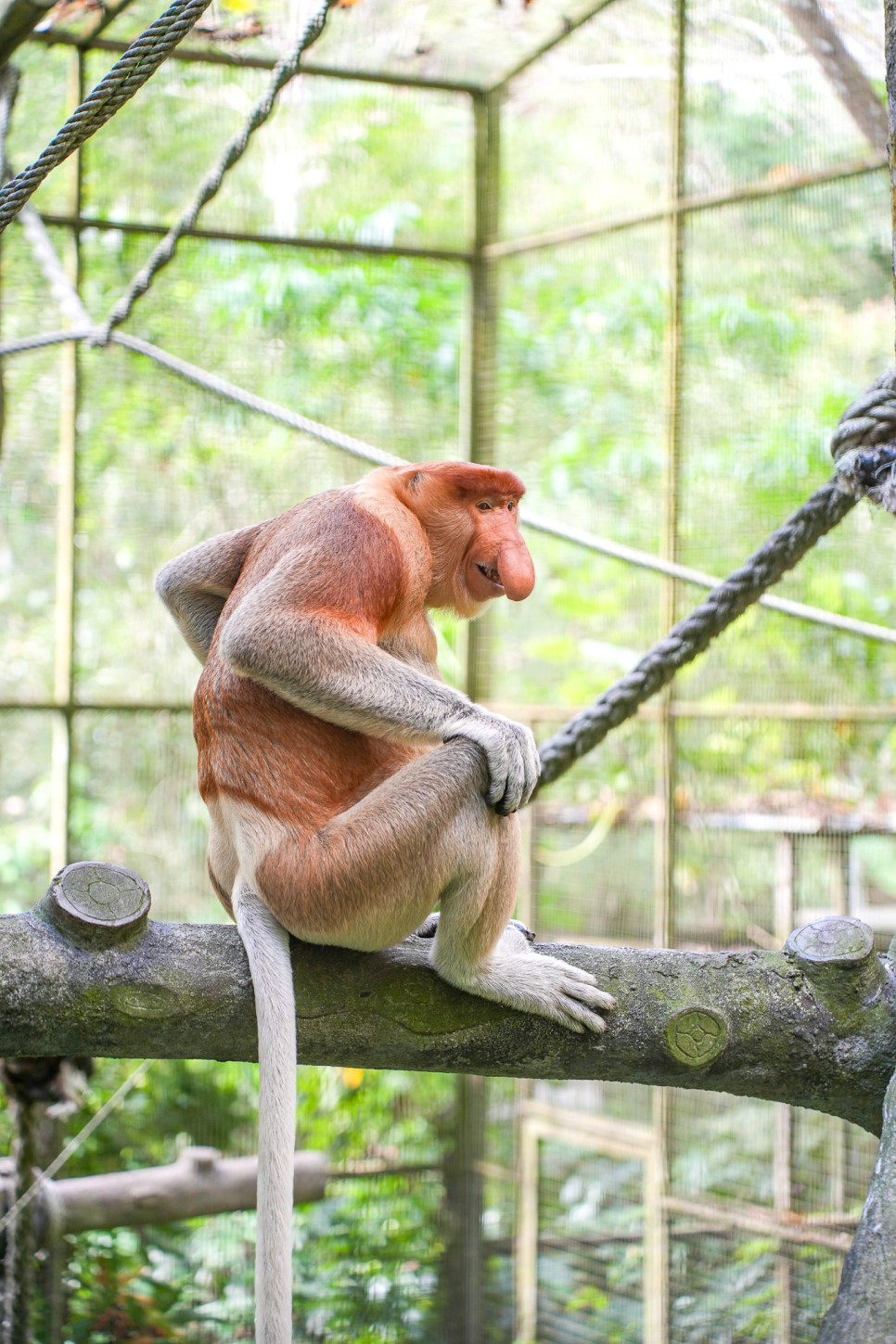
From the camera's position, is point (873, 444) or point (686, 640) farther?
point (686, 640)

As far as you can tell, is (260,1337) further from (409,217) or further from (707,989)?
(409,217)

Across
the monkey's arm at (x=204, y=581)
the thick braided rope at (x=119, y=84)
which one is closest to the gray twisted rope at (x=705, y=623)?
the monkey's arm at (x=204, y=581)

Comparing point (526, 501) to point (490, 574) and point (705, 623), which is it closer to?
point (705, 623)

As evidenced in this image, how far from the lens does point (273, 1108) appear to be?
6.18 feet

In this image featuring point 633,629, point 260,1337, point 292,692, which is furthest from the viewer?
point 633,629

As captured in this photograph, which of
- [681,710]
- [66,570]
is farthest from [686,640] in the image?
[66,570]

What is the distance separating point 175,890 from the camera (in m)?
5.20

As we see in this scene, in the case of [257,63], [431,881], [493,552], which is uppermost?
[257,63]

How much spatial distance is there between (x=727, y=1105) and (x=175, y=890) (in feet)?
7.53

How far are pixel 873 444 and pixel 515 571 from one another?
27.0 inches

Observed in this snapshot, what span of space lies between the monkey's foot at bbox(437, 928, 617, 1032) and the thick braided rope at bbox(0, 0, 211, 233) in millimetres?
1495

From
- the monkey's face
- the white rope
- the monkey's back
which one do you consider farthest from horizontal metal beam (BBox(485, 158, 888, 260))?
the white rope

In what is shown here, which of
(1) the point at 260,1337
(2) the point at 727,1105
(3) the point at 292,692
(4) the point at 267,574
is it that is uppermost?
(4) the point at 267,574

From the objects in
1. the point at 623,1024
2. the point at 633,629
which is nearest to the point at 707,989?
the point at 623,1024
